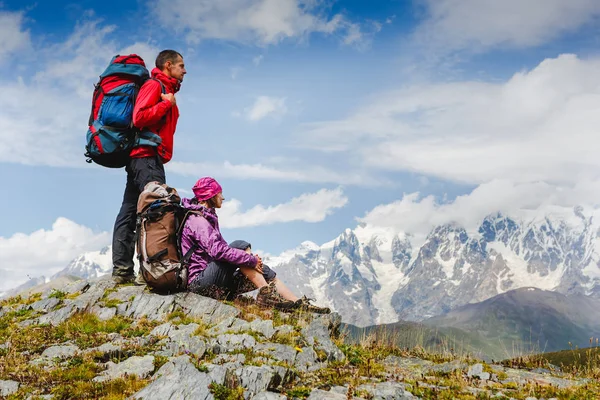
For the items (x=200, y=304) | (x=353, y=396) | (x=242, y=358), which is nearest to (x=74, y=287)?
(x=200, y=304)

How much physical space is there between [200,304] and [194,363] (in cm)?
474

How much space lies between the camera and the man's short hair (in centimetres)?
1346

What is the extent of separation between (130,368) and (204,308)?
13.4 feet

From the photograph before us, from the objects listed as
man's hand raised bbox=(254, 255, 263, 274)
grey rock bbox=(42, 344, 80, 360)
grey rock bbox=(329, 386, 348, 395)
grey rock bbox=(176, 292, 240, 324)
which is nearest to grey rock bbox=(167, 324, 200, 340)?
grey rock bbox=(176, 292, 240, 324)

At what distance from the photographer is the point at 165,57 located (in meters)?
13.5

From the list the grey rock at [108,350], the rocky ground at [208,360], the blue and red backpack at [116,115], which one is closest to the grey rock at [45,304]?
the rocky ground at [208,360]

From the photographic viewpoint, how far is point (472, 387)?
29.5 feet

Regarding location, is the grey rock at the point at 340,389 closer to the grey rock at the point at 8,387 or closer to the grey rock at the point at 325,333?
the grey rock at the point at 325,333

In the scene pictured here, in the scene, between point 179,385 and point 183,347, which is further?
point 183,347

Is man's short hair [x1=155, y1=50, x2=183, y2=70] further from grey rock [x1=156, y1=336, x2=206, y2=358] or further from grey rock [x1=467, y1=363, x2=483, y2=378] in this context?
grey rock [x1=467, y1=363, x2=483, y2=378]

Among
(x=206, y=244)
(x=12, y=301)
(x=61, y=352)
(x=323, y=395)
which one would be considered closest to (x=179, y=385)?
(x=323, y=395)

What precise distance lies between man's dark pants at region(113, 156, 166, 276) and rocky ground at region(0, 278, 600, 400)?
1098 mm

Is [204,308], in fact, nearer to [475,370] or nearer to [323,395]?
[323,395]

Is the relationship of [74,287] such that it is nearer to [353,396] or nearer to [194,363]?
[194,363]
